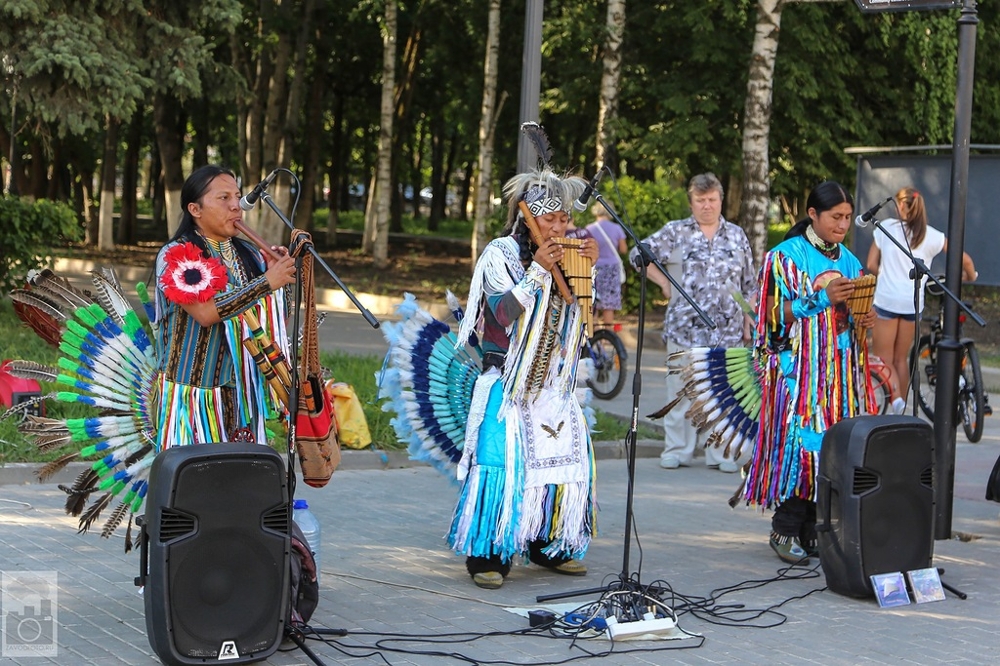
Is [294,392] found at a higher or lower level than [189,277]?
lower

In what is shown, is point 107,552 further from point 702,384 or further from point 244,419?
point 702,384

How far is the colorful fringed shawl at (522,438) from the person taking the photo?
6195 millimetres

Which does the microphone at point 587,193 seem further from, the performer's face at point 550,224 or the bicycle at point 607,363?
the bicycle at point 607,363

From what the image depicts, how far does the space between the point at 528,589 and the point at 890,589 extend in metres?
1.65

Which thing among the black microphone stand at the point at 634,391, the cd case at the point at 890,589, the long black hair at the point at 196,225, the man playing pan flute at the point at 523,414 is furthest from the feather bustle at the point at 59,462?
the cd case at the point at 890,589

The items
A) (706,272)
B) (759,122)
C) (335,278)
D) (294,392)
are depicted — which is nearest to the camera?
(335,278)

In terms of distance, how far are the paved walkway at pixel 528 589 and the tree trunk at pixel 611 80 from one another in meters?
12.3

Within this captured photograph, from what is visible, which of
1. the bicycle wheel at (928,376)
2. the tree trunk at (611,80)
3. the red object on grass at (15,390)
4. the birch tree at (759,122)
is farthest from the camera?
the tree trunk at (611,80)

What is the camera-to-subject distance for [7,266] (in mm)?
15203

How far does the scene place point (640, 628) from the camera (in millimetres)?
5449

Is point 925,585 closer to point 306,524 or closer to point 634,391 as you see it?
point 634,391

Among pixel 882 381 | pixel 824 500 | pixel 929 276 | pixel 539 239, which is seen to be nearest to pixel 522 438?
pixel 539 239

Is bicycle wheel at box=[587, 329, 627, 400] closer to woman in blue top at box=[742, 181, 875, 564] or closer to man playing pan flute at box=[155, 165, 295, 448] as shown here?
woman in blue top at box=[742, 181, 875, 564]

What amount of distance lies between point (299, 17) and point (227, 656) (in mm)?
23280
